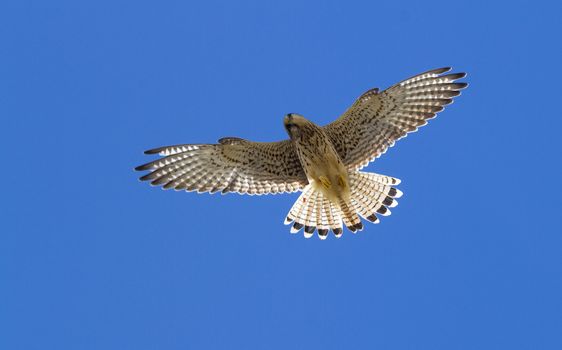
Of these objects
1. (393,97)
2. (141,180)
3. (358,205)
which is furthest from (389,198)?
(141,180)

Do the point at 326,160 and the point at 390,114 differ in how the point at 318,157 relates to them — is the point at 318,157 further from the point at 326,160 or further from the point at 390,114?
the point at 390,114

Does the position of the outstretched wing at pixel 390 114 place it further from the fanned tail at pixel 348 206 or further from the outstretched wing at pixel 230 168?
the outstretched wing at pixel 230 168

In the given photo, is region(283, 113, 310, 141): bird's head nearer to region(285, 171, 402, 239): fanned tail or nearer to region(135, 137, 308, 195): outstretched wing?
region(135, 137, 308, 195): outstretched wing

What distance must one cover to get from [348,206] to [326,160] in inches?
35.6

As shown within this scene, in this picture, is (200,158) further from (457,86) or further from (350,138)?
(457,86)

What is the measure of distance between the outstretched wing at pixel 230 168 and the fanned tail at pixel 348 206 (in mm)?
352

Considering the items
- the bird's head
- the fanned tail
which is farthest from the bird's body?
the fanned tail

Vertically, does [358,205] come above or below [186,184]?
below

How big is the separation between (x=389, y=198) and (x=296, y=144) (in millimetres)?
1723

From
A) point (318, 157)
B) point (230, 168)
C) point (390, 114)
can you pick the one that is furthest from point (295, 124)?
point (390, 114)

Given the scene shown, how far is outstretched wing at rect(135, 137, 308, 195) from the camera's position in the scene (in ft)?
44.8

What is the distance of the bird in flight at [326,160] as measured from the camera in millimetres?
13586

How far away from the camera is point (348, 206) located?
13906 millimetres

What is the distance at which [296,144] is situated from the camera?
44.6 ft
